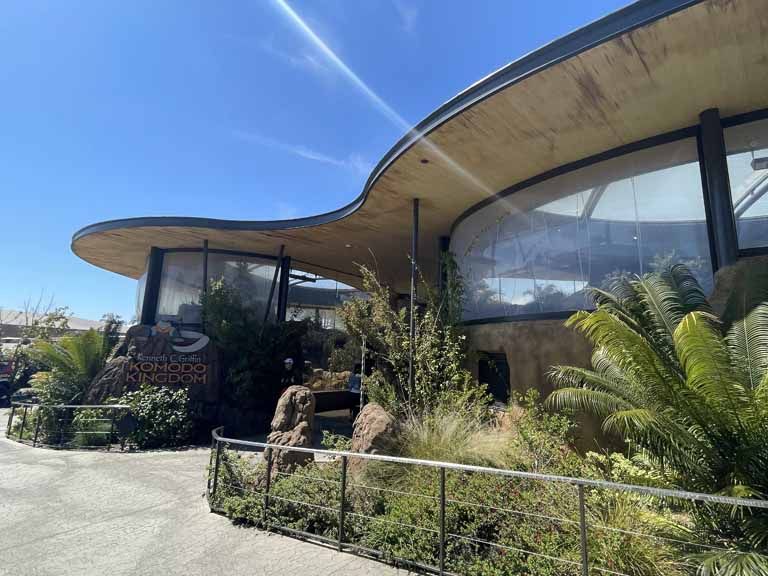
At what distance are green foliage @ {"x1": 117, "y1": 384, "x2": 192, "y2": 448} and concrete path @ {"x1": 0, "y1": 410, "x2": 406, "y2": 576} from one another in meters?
2.05

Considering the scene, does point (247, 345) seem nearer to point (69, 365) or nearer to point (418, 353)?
point (69, 365)

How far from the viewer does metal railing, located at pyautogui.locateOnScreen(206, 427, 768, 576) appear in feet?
10.5

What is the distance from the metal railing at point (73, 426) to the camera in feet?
31.1

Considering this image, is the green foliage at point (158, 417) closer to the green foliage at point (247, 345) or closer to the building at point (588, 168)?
the green foliage at point (247, 345)

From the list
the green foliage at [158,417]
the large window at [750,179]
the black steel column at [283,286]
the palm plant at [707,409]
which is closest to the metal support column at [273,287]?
the black steel column at [283,286]

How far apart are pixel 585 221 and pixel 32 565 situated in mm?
8949

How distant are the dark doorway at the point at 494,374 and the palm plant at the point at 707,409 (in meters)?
4.82

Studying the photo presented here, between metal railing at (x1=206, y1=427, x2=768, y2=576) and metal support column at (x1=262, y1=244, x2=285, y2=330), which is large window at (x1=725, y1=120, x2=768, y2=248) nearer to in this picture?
metal railing at (x1=206, y1=427, x2=768, y2=576)

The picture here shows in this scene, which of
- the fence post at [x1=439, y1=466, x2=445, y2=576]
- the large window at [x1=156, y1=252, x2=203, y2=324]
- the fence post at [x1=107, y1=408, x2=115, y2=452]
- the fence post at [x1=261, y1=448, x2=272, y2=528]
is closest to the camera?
the fence post at [x1=439, y1=466, x2=445, y2=576]

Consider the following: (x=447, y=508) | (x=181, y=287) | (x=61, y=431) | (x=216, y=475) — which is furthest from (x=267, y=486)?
(x=181, y=287)

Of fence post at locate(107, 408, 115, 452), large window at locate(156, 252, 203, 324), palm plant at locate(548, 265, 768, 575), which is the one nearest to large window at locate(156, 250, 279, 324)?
large window at locate(156, 252, 203, 324)

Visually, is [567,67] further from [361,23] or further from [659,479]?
[659,479]

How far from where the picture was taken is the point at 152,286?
15969mm

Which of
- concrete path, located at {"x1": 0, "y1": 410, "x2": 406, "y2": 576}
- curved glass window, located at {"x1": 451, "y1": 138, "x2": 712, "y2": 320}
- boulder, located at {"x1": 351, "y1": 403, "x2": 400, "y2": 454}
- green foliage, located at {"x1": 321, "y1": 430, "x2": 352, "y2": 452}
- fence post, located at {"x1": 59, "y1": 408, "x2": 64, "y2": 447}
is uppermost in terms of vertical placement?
curved glass window, located at {"x1": 451, "y1": 138, "x2": 712, "y2": 320}
